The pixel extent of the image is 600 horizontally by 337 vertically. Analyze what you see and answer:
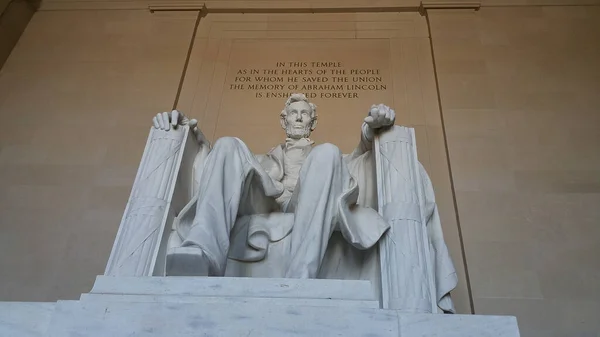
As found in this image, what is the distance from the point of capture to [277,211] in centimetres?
366

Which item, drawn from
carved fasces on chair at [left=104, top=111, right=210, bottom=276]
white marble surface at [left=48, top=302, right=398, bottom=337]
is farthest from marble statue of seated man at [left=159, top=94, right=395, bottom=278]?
white marble surface at [left=48, top=302, right=398, bottom=337]

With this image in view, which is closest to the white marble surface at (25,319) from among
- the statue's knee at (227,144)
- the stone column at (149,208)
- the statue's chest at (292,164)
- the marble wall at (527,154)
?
the stone column at (149,208)

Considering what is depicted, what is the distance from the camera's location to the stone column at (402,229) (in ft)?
9.91

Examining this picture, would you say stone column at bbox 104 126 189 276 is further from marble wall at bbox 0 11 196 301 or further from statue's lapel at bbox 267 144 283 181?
marble wall at bbox 0 11 196 301

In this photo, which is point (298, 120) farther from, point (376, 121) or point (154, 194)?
point (154, 194)

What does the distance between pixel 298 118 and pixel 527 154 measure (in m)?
2.50

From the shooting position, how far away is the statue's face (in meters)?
4.33

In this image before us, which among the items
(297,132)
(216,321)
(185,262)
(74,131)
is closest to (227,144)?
(185,262)

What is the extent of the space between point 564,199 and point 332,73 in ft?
8.71

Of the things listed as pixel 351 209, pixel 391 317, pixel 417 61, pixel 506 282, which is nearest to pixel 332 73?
pixel 417 61

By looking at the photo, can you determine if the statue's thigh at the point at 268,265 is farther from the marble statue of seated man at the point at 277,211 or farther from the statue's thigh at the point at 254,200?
the statue's thigh at the point at 254,200

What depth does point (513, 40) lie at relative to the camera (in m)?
6.73

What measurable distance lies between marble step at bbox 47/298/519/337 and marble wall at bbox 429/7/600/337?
2618mm

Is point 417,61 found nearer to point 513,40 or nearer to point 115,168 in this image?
point 513,40
